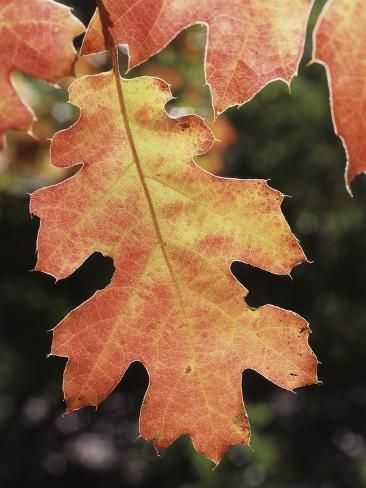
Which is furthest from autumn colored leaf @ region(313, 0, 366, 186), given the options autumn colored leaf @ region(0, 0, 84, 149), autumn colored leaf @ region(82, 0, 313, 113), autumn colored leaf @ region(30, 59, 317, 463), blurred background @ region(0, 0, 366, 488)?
blurred background @ region(0, 0, 366, 488)

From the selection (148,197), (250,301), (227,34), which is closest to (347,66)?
(227,34)

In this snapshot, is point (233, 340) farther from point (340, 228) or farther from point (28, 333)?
point (340, 228)

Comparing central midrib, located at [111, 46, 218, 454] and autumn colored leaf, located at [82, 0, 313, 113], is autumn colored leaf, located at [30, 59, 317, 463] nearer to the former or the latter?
central midrib, located at [111, 46, 218, 454]

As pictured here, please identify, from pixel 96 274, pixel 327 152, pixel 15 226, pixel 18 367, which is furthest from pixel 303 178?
pixel 18 367

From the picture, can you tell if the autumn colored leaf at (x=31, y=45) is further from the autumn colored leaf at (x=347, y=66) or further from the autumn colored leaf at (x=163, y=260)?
the autumn colored leaf at (x=347, y=66)

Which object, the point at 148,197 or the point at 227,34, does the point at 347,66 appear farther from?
the point at 148,197

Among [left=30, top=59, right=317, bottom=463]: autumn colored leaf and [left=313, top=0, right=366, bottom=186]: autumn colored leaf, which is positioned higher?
[left=313, top=0, right=366, bottom=186]: autumn colored leaf

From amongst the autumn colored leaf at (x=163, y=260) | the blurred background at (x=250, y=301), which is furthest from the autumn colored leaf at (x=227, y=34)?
the blurred background at (x=250, y=301)
